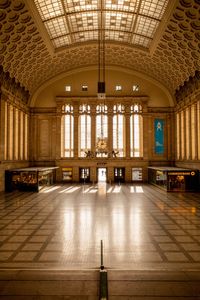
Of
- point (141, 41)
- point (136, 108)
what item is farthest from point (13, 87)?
point (136, 108)

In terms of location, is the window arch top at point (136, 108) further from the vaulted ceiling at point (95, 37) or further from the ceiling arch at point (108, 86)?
the vaulted ceiling at point (95, 37)

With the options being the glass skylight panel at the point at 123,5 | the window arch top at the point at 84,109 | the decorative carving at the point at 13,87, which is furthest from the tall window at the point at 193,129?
the decorative carving at the point at 13,87

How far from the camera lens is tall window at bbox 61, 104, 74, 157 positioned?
33125 mm

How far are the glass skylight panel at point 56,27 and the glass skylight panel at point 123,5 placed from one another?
400 centimetres

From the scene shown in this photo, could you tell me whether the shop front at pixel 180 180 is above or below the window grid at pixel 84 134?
below

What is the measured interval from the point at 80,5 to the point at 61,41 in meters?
5.49

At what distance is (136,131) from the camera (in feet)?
110

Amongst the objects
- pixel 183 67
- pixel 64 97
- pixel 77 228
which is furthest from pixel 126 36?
pixel 77 228

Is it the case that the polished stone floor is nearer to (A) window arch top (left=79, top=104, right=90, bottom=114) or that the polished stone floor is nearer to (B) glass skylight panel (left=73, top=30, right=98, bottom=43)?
(B) glass skylight panel (left=73, top=30, right=98, bottom=43)

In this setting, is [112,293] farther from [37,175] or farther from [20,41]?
[20,41]

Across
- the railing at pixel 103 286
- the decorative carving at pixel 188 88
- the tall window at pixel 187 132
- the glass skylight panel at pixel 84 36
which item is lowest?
the railing at pixel 103 286

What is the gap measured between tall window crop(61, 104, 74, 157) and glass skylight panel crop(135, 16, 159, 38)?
11.8 m

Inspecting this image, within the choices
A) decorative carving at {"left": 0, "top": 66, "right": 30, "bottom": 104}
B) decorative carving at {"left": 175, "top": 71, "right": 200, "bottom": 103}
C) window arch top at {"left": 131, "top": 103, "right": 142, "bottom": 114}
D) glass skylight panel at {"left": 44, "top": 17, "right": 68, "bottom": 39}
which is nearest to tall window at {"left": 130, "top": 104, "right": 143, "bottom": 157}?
window arch top at {"left": 131, "top": 103, "right": 142, "bottom": 114}

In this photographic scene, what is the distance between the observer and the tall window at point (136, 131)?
1305 inches
